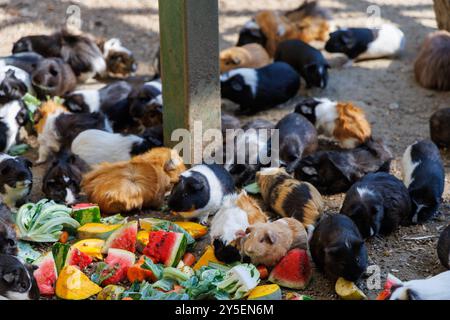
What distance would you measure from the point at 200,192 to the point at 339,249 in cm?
110

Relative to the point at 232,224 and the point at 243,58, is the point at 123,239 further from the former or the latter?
the point at 243,58

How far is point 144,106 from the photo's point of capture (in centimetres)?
573

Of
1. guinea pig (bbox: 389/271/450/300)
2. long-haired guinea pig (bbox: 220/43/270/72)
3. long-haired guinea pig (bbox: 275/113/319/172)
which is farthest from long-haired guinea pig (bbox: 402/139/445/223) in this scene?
Result: long-haired guinea pig (bbox: 220/43/270/72)

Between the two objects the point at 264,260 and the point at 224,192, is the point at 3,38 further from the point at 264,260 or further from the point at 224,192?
the point at 264,260

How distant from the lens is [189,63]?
476 centimetres

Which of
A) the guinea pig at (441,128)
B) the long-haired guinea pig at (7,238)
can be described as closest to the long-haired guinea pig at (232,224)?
the long-haired guinea pig at (7,238)

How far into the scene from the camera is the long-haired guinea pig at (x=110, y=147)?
5133 mm

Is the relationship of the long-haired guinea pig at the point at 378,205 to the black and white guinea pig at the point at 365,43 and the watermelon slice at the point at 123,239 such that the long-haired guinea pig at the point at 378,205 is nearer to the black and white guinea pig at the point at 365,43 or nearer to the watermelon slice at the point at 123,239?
the watermelon slice at the point at 123,239

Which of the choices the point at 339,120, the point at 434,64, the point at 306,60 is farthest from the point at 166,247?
the point at 434,64

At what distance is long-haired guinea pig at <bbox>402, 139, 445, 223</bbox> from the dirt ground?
0.10 meters

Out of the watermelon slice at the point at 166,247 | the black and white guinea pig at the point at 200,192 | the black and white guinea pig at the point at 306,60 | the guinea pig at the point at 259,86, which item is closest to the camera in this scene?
the watermelon slice at the point at 166,247

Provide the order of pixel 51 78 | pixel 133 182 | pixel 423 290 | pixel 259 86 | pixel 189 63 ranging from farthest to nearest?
1. pixel 51 78
2. pixel 259 86
3. pixel 189 63
4. pixel 133 182
5. pixel 423 290

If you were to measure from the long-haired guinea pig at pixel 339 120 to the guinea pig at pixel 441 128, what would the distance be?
1.58ft

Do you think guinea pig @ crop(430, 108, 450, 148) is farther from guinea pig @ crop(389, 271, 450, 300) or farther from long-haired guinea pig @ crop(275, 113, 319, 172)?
guinea pig @ crop(389, 271, 450, 300)
